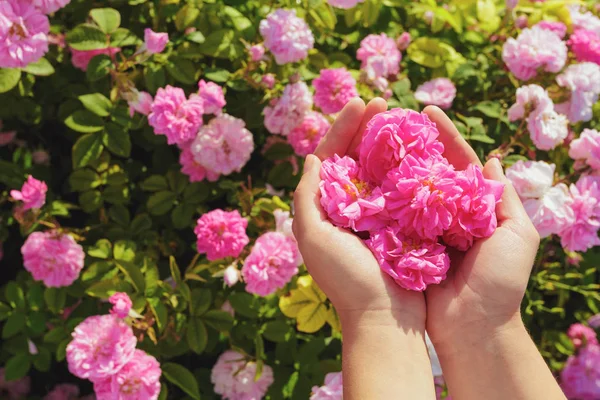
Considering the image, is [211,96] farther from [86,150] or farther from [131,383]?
[131,383]

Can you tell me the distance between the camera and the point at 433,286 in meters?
1.33

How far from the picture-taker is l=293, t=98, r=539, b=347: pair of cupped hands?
1239 mm

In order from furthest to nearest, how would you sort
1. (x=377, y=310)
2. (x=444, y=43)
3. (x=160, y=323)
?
(x=444, y=43) → (x=160, y=323) → (x=377, y=310)

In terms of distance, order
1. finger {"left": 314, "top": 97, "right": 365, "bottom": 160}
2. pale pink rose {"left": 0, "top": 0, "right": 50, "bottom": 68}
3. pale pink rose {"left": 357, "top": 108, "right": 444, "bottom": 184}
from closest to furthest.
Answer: pale pink rose {"left": 357, "top": 108, "right": 444, "bottom": 184}, finger {"left": 314, "top": 97, "right": 365, "bottom": 160}, pale pink rose {"left": 0, "top": 0, "right": 50, "bottom": 68}

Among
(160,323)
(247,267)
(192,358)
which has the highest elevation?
(247,267)

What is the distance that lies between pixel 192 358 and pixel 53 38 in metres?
1.10

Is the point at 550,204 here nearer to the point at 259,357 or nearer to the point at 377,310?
the point at 377,310

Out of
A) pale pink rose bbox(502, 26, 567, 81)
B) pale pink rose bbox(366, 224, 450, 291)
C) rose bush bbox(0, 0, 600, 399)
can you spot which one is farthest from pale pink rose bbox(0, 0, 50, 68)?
pale pink rose bbox(502, 26, 567, 81)

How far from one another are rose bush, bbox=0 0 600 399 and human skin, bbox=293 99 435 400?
0.69 ft

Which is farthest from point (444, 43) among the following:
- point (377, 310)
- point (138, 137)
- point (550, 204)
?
point (377, 310)

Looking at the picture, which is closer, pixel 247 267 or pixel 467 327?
pixel 467 327

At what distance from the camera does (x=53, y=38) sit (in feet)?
5.85

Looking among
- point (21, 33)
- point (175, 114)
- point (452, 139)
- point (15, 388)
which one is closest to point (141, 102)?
point (175, 114)

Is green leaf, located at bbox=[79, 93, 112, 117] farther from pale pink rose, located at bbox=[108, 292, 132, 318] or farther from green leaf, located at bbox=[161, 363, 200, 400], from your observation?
green leaf, located at bbox=[161, 363, 200, 400]
